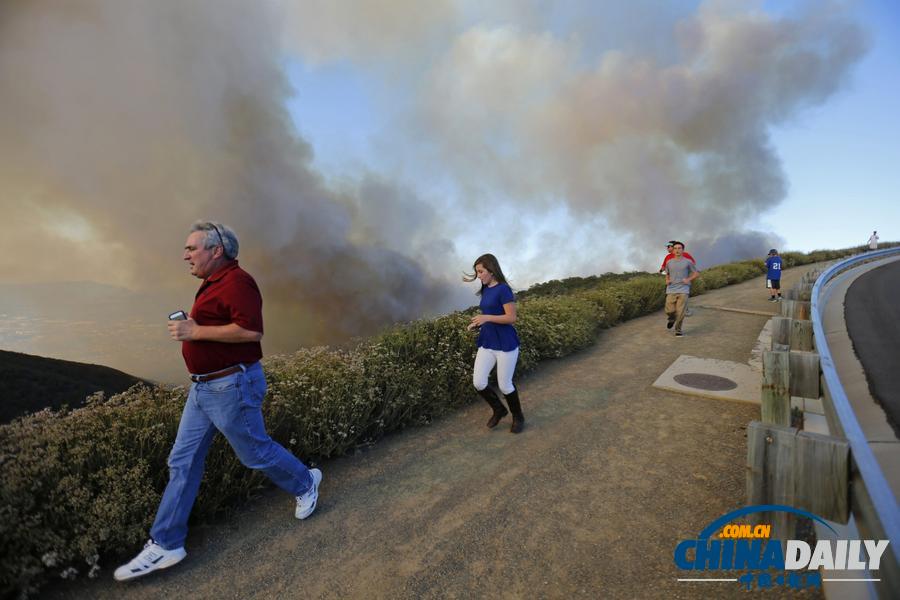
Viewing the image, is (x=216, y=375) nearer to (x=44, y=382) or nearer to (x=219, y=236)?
(x=219, y=236)

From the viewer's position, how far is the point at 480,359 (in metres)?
5.04

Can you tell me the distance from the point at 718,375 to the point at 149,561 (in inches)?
279

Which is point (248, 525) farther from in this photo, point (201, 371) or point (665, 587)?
point (665, 587)

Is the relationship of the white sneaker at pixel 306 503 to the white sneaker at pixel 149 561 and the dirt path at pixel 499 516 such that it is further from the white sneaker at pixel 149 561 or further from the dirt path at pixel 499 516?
the white sneaker at pixel 149 561

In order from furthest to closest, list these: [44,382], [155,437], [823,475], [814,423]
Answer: [44,382], [814,423], [155,437], [823,475]

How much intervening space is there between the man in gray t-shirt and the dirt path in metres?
4.39

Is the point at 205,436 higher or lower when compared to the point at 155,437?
higher

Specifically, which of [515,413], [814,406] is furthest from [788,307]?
[515,413]

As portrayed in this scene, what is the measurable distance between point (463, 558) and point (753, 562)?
175 centimetres

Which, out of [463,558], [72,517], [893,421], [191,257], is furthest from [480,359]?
[893,421]

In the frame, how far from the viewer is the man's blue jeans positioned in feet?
10.1

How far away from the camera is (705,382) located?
6.61 m

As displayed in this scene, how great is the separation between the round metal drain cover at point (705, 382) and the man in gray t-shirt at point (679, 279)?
10.1ft

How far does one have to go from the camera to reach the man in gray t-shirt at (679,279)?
31.7 feet
